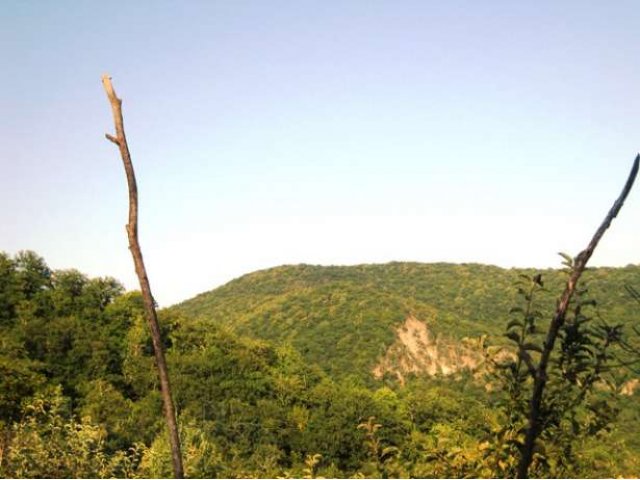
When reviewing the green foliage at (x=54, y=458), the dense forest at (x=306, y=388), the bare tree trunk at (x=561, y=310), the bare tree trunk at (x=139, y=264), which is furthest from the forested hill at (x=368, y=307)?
the bare tree trunk at (x=561, y=310)

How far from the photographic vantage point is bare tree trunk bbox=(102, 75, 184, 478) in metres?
2.89

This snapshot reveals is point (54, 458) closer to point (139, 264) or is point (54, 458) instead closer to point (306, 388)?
point (139, 264)

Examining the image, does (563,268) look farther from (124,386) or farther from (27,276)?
(27,276)

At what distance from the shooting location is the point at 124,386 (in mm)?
46719

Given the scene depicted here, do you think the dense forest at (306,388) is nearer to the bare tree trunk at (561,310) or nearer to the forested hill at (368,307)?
the bare tree trunk at (561,310)

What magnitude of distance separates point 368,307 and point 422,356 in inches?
601

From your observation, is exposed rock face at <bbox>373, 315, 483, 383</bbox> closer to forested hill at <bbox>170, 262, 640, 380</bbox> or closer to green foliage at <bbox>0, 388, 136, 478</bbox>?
forested hill at <bbox>170, 262, 640, 380</bbox>

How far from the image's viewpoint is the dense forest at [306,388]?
10.5 feet

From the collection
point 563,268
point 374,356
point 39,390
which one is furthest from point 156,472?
point 374,356

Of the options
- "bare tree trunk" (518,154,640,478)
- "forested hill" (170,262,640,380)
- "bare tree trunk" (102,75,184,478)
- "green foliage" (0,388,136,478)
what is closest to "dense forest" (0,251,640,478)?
"green foliage" (0,388,136,478)

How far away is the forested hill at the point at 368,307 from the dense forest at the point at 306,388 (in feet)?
1.78

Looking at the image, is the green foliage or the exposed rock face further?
the exposed rock face

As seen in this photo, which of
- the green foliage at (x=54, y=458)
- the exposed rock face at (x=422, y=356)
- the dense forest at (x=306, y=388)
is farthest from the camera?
the exposed rock face at (x=422, y=356)

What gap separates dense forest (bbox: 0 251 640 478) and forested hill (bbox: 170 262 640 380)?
544 millimetres
